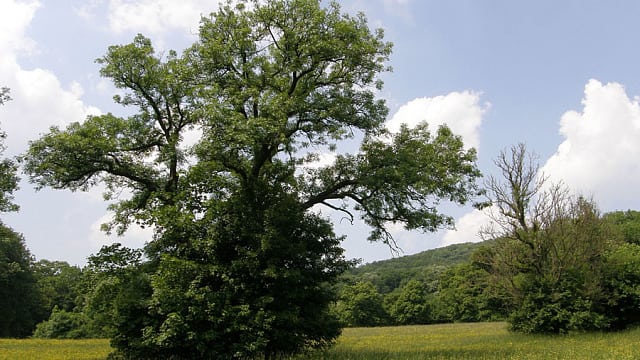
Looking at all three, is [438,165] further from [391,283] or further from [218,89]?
[391,283]

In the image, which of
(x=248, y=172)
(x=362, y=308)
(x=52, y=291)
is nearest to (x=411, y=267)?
(x=362, y=308)

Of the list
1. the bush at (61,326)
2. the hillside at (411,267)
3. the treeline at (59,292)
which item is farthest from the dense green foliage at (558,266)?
the hillside at (411,267)

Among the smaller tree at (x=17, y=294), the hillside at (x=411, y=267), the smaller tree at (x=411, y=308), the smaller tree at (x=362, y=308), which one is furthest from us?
the hillside at (x=411, y=267)

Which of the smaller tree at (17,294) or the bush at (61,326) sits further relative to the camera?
the smaller tree at (17,294)

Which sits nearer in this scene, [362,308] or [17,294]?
[17,294]

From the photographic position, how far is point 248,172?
18.7 metres

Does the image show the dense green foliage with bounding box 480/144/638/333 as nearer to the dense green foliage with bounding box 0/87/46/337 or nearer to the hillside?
the dense green foliage with bounding box 0/87/46/337

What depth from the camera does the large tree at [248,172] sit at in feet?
52.6

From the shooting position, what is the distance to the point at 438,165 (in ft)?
60.1

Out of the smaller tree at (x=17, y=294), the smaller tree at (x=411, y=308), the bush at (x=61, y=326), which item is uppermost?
the smaller tree at (x=17, y=294)

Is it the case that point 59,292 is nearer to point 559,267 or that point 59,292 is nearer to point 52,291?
point 52,291

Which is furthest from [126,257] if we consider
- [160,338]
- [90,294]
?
[160,338]

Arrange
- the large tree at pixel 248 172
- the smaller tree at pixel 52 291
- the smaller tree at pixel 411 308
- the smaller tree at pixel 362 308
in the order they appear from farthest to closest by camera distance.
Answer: the smaller tree at pixel 411 308 < the smaller tree at pixel 362 308 < the smaller tree at pixel 52 291 < the large tree at pixel 248 172

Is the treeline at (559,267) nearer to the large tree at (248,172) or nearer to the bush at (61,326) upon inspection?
the large tree at (248,172)
